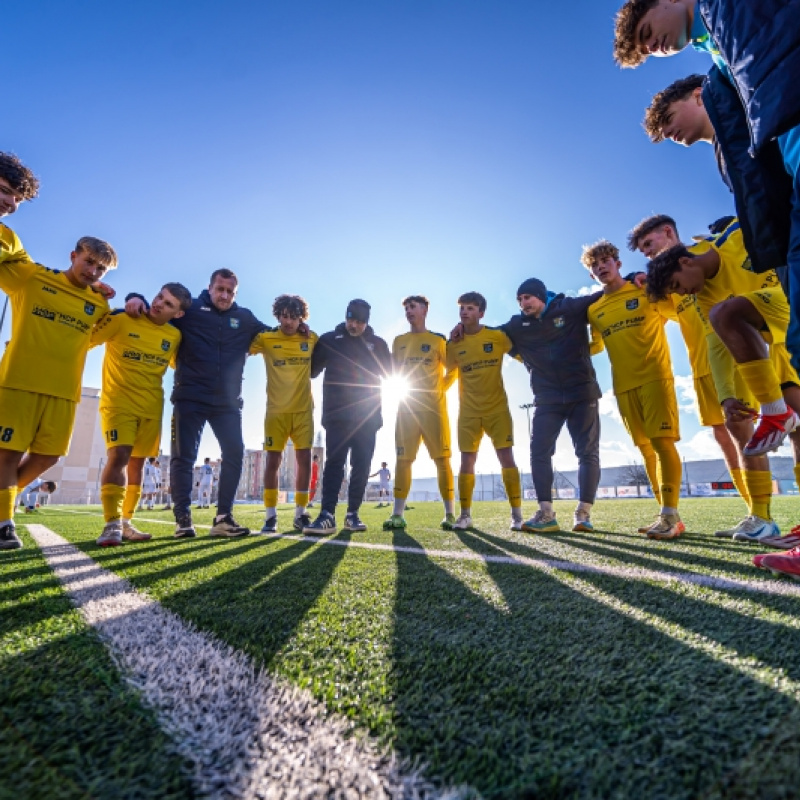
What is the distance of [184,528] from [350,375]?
7.17 feet

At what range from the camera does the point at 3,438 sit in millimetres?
2920

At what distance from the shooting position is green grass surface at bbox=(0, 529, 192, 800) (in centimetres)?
58

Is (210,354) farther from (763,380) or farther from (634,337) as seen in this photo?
(763,380)

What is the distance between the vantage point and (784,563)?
5.54ft

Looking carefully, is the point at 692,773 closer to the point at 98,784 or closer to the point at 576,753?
the point at 576,753

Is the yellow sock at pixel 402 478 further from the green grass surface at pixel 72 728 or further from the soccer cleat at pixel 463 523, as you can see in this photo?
the green grass surface at pixel 72 728

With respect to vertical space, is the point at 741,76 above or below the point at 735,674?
above

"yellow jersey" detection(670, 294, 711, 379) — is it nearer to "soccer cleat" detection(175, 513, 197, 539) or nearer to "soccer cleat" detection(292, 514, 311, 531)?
"soccer cleat" detection(292, 514, 311, 531)

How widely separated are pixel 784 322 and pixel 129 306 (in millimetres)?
4795

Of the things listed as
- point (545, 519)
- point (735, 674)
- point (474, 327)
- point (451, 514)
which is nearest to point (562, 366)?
point (474, 327)

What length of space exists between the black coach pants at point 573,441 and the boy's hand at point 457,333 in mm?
1197

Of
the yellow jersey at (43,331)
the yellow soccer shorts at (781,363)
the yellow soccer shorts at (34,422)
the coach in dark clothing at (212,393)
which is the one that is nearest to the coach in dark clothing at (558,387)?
the yellow soccer shorts at (781,363)

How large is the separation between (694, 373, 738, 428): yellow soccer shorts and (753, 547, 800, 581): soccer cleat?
232 cm

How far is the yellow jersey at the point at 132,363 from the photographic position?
382cm
